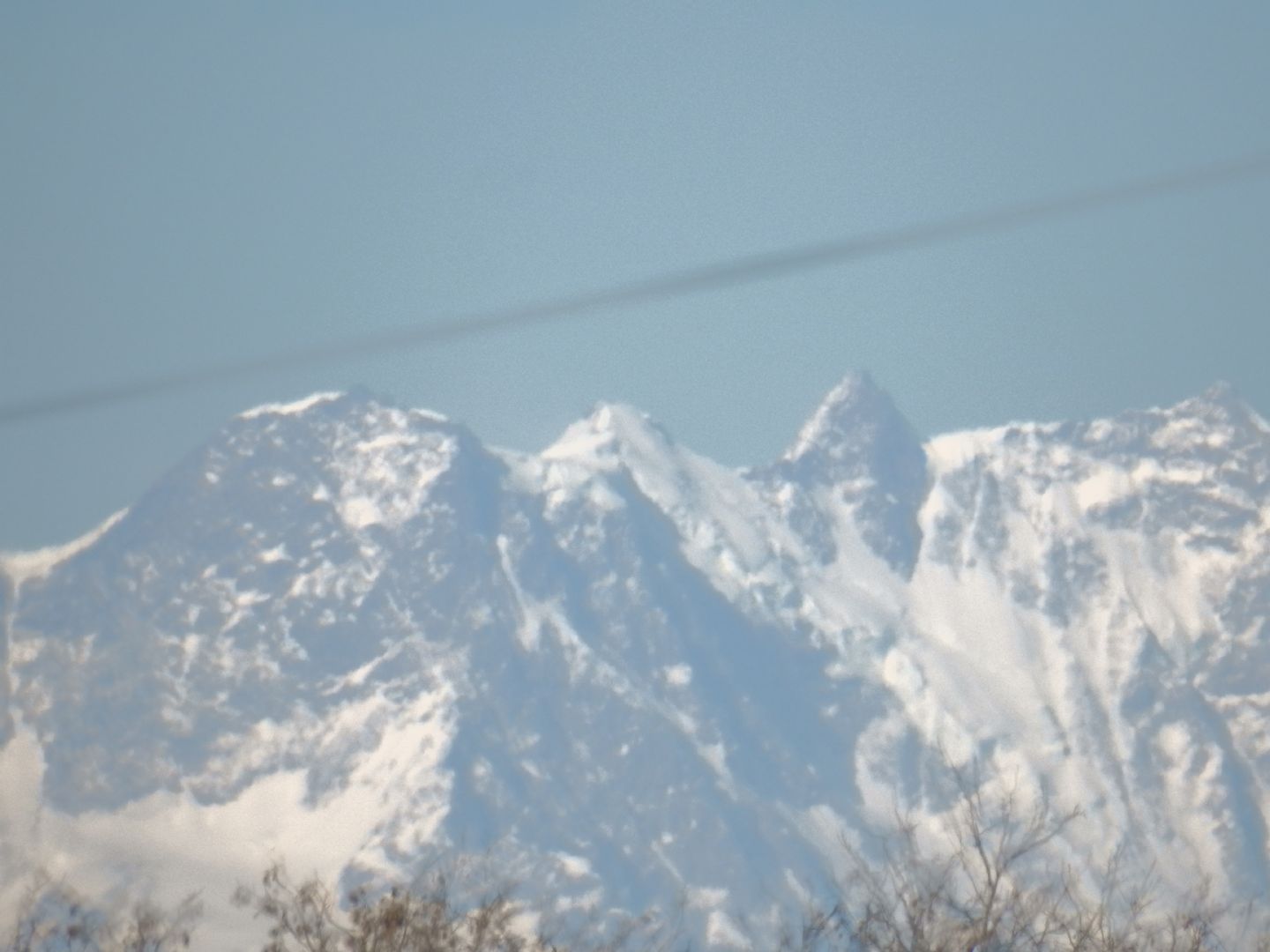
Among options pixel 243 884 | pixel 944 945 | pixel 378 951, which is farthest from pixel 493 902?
pixel 944 945

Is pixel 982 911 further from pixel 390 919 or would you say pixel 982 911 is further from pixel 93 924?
pixel 93 924

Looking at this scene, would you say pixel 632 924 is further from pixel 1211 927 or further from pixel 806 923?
pixel 1211 927

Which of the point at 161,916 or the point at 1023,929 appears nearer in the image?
the point at 1023,929

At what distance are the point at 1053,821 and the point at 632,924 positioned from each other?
7722mm

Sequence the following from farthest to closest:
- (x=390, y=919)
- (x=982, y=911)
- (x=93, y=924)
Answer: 1. (x=93, y=924)
2. (x=982, y=911)
3. (x=390, y=919)

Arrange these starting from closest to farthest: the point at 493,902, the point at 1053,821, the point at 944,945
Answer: the point at 944,945
the point at 493,902
the point at 1053,821

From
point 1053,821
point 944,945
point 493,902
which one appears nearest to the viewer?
point 944,945

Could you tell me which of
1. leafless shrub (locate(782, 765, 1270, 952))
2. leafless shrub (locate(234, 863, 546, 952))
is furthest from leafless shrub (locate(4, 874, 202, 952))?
leafless shrub (locate(782, 765, 1270, 952))

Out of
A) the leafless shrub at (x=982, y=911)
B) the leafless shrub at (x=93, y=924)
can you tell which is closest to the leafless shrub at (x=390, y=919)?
the leafless shrub at (x=93, y=924)

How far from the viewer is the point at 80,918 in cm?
3362

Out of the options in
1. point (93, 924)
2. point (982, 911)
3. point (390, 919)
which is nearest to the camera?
point (390, 919)

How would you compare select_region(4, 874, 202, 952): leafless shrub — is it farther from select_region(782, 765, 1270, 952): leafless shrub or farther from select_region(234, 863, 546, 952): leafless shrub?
select_region(782, 765, 1270, 952): leafless shrub

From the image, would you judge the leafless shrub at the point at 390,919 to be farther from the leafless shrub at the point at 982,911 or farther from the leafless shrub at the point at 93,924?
the leafless shrub at the point at 982,911

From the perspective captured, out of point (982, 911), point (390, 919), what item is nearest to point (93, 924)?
point (390, 919)
